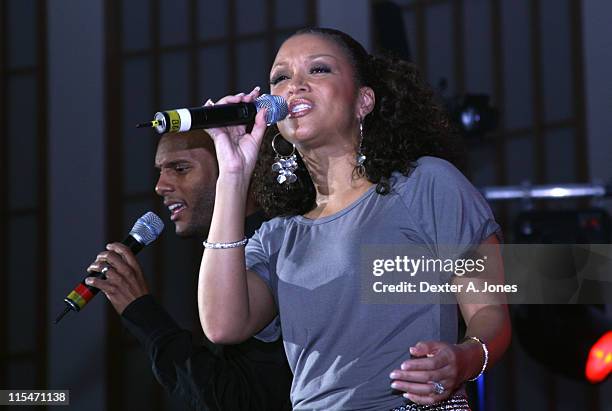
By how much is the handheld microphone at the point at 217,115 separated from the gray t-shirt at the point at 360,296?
0.74 feet

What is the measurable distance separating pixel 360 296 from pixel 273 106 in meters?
0.38

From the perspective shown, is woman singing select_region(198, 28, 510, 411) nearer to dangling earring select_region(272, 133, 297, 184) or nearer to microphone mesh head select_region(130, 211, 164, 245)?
dangling earring select_region(272, 133, 297, 184)

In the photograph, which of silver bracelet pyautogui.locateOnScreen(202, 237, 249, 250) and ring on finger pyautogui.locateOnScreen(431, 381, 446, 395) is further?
silver bracelet pyautogui.locateOnScreen(202, 237, 249, 250)

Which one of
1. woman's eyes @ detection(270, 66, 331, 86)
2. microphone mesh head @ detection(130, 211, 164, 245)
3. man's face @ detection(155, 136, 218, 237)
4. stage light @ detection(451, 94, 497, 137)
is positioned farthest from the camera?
stage light @ detection(451, 94, 497, 137)

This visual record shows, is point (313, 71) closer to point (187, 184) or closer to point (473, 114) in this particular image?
point (187, 184)

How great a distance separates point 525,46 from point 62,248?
2135 millimetres

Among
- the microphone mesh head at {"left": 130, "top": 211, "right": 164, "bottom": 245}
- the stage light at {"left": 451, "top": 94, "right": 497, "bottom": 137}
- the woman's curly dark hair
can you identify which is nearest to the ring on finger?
the woman's curly dark hair

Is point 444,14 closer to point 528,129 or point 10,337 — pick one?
point 528,129

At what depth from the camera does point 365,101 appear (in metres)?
1.84

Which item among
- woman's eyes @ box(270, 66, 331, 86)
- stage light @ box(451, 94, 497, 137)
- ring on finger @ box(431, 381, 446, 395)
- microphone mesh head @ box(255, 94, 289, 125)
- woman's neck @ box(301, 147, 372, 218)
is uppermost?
stage light @ box(451, 94, 497, 137)

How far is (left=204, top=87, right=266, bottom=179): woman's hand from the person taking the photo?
1700mm

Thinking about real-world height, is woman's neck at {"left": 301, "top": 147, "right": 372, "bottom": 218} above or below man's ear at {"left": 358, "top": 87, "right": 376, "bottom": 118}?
below

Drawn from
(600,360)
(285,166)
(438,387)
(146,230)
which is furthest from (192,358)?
(600,360)

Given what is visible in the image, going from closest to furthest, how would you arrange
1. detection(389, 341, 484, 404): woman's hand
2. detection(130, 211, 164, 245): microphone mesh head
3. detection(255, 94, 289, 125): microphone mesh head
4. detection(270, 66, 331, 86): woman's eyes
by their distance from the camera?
detection(389, 341, 484, 404): woman's hand < detection(255, 94, 289, 125): microphone mesh head < detection(270, 66, 331, 86): woman's eyes < detection(130, 211, 164, 245): microphone mesh head
